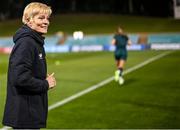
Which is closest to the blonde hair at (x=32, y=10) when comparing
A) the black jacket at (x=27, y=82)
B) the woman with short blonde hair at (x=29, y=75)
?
the woman with short blonde hair at (x=29, y=75)

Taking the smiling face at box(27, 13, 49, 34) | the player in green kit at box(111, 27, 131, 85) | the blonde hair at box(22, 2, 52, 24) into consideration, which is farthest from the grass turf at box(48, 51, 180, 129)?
the blonde hair at box(22, 2, 52, 24)

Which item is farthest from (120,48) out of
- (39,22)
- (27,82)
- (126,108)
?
(27,82)

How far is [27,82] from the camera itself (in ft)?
→ 17.2

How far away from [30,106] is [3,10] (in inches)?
2659

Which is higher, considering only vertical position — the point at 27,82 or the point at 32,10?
the point at 32,10

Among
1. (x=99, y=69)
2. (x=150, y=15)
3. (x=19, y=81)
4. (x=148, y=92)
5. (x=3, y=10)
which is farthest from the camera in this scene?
(x=3, y=10)

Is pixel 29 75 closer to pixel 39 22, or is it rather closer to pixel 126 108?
pixel 39 22

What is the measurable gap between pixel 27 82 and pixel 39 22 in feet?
2.15

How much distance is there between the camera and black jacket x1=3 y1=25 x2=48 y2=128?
5.24m

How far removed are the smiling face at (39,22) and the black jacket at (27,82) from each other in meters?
0.05

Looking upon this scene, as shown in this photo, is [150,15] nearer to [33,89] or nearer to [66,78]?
[66,78]

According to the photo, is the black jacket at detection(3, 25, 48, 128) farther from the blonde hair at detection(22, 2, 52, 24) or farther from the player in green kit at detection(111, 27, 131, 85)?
the player in green kit at detection(111, 27, 131, 85)

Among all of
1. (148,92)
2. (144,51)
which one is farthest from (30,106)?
(144,51)

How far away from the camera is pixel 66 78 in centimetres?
2127
